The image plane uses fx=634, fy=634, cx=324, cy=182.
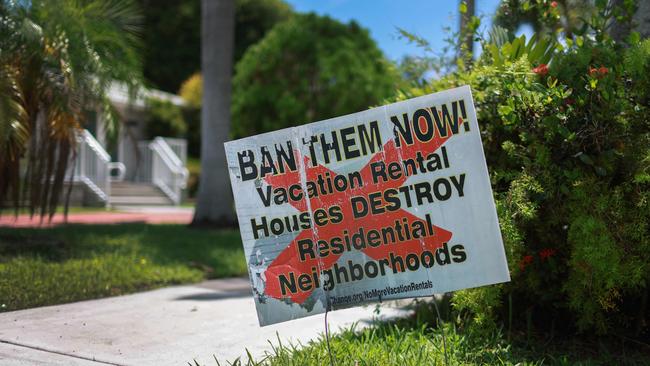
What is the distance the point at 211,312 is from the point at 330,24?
1245 centimetres

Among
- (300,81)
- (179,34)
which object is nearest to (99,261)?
(300,81)

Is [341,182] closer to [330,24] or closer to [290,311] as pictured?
[290,311]

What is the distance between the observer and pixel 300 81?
55.8ft

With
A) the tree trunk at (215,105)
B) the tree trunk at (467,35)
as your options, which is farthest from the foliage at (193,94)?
the tree trunk at (467,35)

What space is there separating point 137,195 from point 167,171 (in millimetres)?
1589

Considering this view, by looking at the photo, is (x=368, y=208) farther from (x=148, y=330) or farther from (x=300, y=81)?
(x=300, y=81)

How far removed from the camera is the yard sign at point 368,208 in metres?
3.96

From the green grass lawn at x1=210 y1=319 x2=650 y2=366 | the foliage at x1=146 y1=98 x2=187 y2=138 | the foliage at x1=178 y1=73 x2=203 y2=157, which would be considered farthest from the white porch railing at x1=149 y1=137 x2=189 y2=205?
the green grass lawn at x1=210 y1=319 x2=650 y2=366

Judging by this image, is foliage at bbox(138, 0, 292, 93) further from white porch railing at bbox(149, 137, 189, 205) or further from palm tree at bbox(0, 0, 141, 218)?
palm tree at bbox(0, 0, 141, 218)

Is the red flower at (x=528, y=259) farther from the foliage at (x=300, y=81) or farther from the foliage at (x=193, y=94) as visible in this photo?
the foliage at (x=193, y=94)

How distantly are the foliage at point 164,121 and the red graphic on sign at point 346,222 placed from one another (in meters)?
23.2

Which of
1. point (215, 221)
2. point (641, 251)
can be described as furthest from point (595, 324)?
point (215, 221)

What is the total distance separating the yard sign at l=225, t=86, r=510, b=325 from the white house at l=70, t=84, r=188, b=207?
15.8 meters

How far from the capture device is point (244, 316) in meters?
6.52
